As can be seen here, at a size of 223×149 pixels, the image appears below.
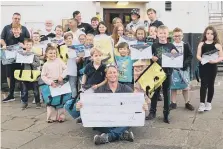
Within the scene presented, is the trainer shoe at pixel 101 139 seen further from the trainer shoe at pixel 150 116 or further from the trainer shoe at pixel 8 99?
the trainer shoe at pixel 8 99

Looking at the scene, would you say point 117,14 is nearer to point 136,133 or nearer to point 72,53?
point 72,53

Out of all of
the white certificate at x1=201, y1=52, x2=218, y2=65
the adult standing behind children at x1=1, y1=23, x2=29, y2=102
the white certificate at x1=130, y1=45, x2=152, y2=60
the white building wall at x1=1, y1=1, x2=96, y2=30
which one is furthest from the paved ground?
the white building wall at x1=1, y1=1, x2=96, y2=30

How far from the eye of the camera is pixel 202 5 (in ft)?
45.5

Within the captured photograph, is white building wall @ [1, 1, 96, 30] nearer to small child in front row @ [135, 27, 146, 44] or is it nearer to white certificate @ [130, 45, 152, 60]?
small child in front row @ [135, 27, 146, 44]

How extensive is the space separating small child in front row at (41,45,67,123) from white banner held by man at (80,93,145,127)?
4.10 feet

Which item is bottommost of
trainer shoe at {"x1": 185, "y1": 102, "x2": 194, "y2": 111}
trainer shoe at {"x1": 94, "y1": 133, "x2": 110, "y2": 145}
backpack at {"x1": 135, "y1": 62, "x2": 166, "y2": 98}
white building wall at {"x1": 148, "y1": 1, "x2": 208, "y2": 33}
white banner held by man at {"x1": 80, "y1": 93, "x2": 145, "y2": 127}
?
trainer shoe at {"x1": 94, "y1": 133, "x2": 110, "y2": 145}

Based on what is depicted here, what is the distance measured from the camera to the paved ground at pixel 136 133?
5.20 m

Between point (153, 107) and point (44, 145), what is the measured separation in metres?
2.19

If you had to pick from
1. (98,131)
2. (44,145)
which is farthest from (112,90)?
(44,145)

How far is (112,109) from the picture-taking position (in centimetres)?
524

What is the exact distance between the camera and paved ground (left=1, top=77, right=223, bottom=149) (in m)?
5.20

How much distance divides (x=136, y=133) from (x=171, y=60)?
141cm

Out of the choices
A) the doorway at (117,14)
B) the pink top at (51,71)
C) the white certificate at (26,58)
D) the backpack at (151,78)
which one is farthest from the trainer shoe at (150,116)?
the doorway at (117,14)

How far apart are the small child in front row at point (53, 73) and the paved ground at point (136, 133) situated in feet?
0.61
